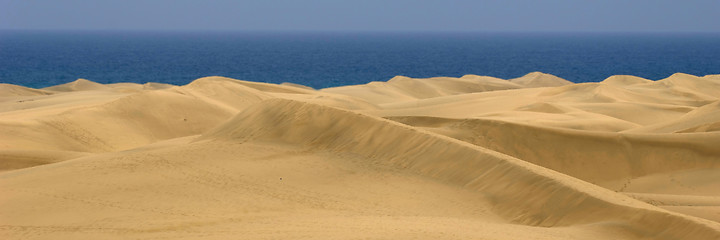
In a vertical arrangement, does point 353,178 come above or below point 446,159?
below

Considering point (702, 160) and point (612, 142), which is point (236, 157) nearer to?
point (612, 142)

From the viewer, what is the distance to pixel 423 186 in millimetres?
13078

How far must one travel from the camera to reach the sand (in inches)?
403

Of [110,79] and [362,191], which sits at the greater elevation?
[362,191]

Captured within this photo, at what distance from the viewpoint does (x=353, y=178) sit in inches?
538

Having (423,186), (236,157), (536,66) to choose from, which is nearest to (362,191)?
(423,186)

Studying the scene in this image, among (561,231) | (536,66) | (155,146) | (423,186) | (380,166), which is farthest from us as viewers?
(536,66)

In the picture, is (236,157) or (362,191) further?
(236,157)

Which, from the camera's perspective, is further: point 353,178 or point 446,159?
point 446,159

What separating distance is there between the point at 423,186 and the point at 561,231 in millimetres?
3542

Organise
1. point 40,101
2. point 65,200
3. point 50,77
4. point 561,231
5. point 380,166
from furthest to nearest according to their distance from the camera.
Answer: point 50,77 < point 40,101 < point 380,166 < point 65,200 < point 561,231

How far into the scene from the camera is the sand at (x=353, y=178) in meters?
10.2

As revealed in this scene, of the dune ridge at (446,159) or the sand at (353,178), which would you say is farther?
the dune ridge at (446,159)

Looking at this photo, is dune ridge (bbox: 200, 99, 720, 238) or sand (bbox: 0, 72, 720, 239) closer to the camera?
sand (bbox: 0, 72, 720, 239)
